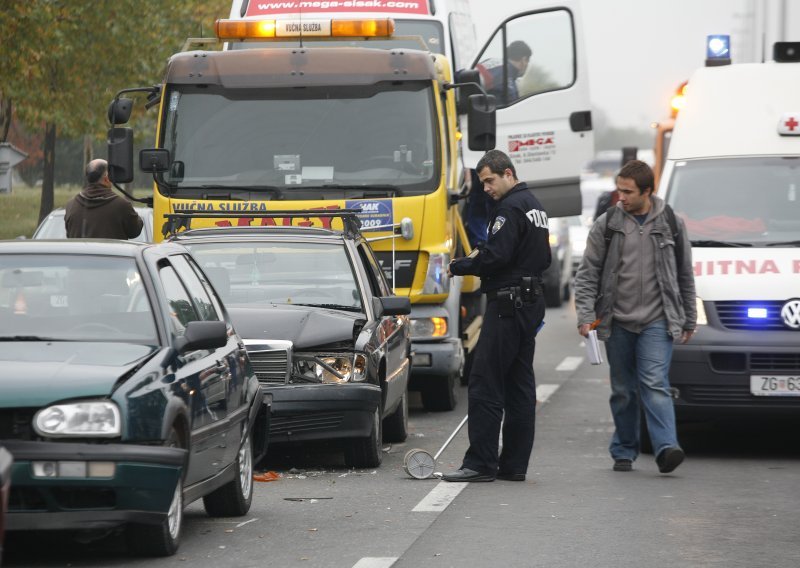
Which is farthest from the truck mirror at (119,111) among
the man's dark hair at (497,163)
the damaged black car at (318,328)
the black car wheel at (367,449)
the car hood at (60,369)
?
the car hood at (60,369)

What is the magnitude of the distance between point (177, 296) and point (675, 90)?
26.4ft

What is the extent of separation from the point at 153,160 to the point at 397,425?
306cm

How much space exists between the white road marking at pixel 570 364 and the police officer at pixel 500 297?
8.66 m

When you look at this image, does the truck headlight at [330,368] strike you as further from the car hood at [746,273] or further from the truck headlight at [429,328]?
the truck headlight at [429,328]

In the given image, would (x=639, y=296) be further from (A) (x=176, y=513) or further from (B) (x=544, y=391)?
(B) (x=544, y=391)

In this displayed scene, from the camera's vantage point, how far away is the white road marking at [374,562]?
7.57 metres

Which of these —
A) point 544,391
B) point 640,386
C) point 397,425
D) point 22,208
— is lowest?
point 544,391

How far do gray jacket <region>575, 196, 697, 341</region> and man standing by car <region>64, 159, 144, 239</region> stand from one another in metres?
4.38

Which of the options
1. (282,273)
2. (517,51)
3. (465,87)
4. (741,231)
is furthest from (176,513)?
(517,51)

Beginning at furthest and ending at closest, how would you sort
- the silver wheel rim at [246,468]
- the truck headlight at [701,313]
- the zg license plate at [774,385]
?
the truck headlight at [701,313] → the zg license plate at [774,385] → the silver wheel rim at [246,468]

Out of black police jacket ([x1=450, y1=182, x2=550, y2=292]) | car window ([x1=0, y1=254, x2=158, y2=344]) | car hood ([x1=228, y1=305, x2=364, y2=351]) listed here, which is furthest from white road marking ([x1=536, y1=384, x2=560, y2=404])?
car window ([x1=0, y1=254, x2=158, y2=344])

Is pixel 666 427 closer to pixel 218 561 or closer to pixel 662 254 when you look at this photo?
pixel 662 254

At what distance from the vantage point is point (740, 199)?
41.0 ft

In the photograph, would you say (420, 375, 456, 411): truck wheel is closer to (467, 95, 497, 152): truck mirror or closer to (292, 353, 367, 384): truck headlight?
(467, 95, 497, 152): truck mirror
